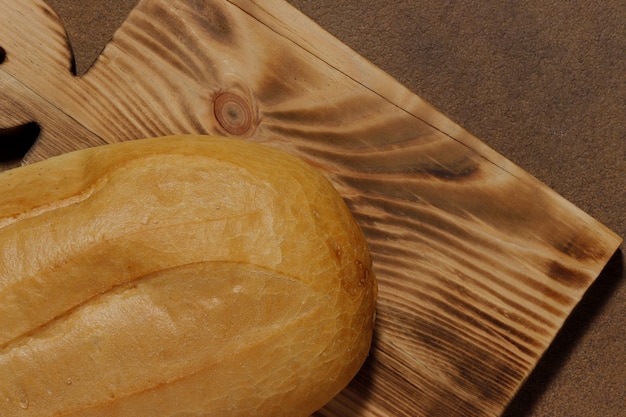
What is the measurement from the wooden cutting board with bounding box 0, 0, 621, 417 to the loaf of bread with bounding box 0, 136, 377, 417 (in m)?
0.23

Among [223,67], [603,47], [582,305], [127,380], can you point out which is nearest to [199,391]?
[127,380]

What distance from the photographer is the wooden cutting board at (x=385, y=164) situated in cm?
99

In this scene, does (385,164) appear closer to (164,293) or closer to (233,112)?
(233,112)

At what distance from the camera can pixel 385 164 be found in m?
0.99

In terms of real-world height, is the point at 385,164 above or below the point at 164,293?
above

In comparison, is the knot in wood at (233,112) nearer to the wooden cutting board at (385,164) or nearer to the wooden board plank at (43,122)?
the wooden cutting board at (385,164)

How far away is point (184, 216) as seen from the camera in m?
0.74

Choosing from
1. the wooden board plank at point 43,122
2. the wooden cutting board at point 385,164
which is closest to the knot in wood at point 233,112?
the wooden cutting board at point 385,164

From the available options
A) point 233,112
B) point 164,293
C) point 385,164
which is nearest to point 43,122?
point 233,112

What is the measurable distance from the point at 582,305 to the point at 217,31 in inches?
33.8

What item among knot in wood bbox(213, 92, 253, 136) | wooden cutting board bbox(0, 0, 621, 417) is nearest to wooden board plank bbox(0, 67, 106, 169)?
wooden cutting board bbox(0, 0, 621, 417)

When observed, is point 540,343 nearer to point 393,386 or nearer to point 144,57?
point 393,386

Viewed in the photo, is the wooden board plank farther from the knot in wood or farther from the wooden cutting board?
the knot in wood

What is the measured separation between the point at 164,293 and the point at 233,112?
1.20 feet
